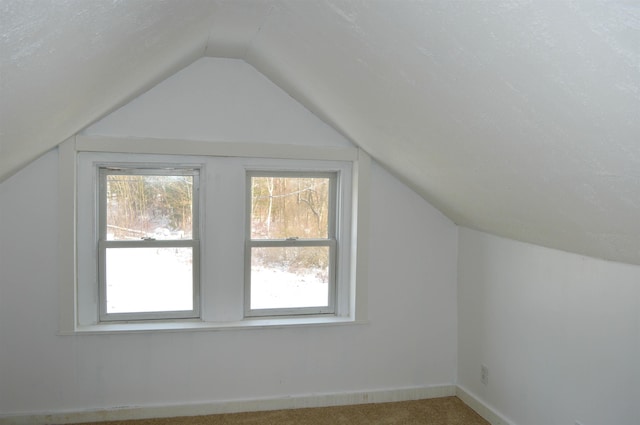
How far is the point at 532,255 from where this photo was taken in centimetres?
317

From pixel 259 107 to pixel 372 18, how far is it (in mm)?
2042

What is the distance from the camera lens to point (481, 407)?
3.64 m

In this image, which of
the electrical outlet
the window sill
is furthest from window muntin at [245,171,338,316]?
the electrical outlet

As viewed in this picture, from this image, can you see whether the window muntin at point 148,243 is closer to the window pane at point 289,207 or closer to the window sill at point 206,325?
the window sill at point 206,325

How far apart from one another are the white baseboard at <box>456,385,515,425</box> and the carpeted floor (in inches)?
1.4

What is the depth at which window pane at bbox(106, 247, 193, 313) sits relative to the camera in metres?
3.63

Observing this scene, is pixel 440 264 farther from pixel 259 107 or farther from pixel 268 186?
pixel 259 107

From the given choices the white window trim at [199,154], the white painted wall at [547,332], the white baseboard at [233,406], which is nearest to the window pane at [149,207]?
the white window trim at [199,154]

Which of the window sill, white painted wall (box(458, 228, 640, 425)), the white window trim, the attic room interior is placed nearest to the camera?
the attic room interior

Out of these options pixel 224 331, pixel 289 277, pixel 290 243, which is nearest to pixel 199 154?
pixel 290 243

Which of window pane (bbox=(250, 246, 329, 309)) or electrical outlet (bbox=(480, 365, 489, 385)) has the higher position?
window pane (bbox=(250, 246, 329, 309))

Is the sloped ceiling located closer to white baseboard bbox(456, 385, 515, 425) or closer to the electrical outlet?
the electrical outlet

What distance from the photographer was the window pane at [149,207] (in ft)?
11.8

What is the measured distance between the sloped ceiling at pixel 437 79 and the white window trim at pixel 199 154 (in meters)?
0.26
